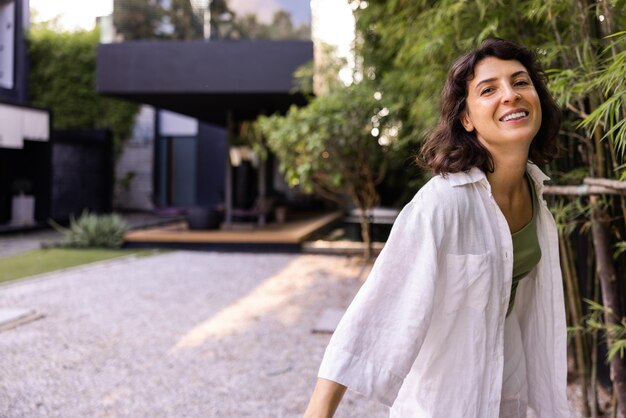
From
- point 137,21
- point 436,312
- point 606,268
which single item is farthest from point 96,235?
point 436,312

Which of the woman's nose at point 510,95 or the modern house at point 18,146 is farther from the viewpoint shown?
the modern house at point 18,146

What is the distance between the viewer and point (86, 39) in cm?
1805

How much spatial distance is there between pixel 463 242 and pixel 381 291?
7.4 inches

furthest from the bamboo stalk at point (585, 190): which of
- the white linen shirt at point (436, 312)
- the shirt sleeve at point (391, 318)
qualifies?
the shirt sleeve at point (391, 318)

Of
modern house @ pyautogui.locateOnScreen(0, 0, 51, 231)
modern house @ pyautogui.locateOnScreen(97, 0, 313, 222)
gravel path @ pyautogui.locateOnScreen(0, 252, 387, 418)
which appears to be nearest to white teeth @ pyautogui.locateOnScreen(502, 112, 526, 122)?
gravel path @ pyautogui.locateOnScreen(0, 252, 387, 418)

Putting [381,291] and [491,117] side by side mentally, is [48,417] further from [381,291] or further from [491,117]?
[491,117]

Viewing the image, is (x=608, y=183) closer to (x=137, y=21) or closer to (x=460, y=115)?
(x=460, y=115)

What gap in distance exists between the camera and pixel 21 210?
12.6m

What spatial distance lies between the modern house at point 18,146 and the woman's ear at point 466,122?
39.1 feet

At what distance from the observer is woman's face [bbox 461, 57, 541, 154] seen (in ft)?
3.93

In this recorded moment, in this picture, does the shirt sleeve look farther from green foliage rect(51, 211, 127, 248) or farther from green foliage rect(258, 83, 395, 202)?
green foliage rect(51, 211, 127, 248)

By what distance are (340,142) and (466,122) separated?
234 inches

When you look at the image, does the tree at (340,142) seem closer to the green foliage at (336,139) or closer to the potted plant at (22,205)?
the green foliage at (336,139)

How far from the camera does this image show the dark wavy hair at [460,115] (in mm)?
1211
